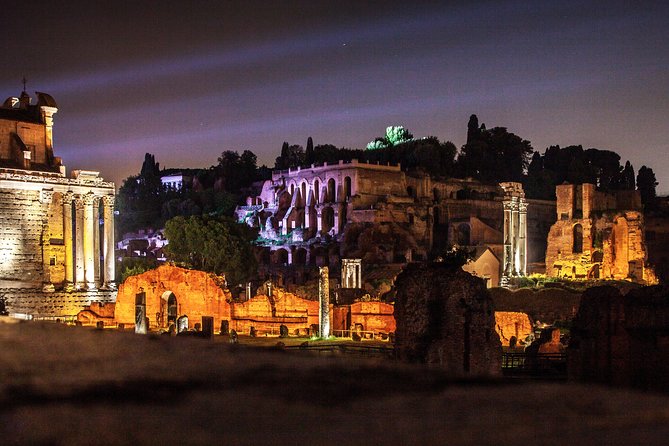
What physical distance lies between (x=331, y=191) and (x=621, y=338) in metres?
71.7

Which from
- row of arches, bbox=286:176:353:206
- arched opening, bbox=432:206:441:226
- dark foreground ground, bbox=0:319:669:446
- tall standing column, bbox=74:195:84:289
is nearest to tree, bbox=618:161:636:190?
arched opening, bbox=432:206:441:226

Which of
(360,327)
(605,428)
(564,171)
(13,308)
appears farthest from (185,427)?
(564,171)

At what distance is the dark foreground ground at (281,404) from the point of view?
2.85 metres

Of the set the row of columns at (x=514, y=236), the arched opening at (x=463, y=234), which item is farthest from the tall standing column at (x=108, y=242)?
the arched opening at (x=463, y=234)

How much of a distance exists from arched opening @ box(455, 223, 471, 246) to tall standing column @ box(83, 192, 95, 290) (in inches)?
1543

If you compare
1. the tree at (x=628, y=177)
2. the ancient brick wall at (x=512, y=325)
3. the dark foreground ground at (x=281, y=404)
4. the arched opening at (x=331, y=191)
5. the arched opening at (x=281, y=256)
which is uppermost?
the tree at (x=628, y=177)

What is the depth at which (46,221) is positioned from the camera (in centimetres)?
4841

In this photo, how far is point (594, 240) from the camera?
69.4 metres

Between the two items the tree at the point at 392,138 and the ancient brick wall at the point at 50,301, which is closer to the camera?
the ancient brick wall at the point at 50,301

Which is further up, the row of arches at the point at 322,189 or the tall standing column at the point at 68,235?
the row of arches at the point at 322,189

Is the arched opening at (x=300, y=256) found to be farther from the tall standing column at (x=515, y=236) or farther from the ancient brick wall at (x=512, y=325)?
the ancient brick wall at (x=512, y=325)

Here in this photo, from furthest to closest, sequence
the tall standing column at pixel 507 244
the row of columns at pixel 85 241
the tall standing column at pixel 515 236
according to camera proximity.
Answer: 1. the tall standing column at pixel 515 236
2. the tall standing column at pixel 507 244
3. the row of columns at pixel 85 241

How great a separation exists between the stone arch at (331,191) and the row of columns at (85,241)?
40.1m

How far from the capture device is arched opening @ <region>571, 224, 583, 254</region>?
72375 millimetres
